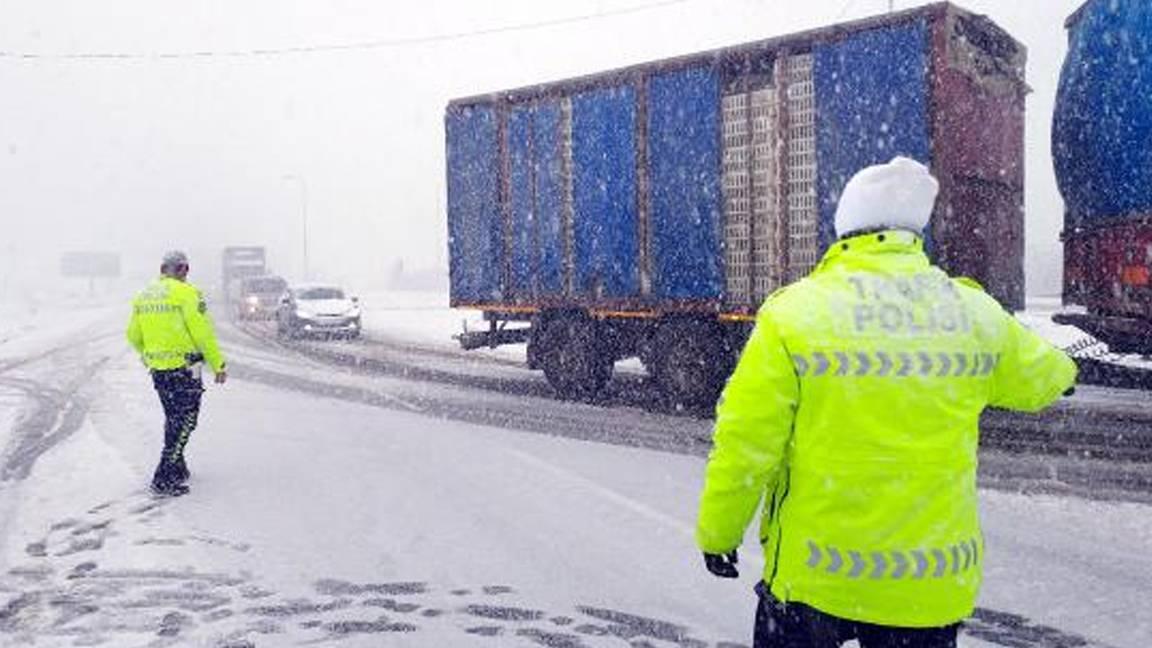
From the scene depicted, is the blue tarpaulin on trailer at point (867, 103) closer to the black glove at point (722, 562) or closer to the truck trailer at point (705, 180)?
the truck trailer at point (705, 180)

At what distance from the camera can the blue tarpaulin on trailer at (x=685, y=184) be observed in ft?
39.9

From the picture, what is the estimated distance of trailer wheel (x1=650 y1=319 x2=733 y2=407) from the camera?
12438mm

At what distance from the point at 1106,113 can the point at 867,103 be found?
7.01ft

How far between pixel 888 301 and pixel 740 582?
340 centimetres

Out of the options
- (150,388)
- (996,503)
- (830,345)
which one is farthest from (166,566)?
(150,388)

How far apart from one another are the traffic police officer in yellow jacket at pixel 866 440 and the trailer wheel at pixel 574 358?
447 inches

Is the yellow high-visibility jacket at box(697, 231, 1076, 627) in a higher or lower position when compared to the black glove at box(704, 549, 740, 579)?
higher

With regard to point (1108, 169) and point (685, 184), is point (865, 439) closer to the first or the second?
point (1108, 169)

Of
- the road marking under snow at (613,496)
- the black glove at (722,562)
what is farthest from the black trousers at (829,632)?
the road marking under snow at (613,496)

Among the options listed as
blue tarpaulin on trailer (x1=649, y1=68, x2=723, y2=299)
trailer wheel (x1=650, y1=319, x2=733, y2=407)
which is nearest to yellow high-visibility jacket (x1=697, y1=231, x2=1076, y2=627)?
blue tarpaulin on trailer (x1=649, y1=68, x2=723, y2=299)

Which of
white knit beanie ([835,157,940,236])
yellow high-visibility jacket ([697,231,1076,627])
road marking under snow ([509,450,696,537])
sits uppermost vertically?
white knit beanie ([835,157,940,236])

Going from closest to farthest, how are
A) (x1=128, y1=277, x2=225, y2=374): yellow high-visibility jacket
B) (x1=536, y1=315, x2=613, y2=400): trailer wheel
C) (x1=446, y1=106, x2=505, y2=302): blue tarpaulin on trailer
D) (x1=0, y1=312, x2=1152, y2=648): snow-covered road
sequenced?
(x1=0, y1=312, x2=1152, y2=648): snow-covered road < (x1=128, y1=277, x2=225, y2=374): yellow high-visibility jacket < (x1=536, y1=315, x2=613, y2=400): trailer wheel < (x1=446, y1=106, x2=505, y2=302): blue tarpaulin on trailer

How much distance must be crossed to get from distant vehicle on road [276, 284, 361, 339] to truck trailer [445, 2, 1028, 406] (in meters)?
10.9

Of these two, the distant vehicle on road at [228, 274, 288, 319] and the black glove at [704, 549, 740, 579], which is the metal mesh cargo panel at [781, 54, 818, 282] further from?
the distant vehicle on road at [228, 274, 288, 319]
